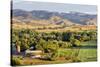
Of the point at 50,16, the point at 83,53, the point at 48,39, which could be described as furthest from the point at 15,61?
the point at 83,53

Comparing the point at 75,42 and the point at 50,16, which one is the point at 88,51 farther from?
the point at 50,16

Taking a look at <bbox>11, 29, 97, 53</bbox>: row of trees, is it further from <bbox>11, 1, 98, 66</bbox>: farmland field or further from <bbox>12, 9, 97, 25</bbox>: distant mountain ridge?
<bbox>12, 9, 97, 25</bbox>: distant mountain ridge

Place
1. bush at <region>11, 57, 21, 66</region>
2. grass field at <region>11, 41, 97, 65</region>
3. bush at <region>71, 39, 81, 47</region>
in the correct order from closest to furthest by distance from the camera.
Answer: bush at <region>11, 57, 21, 66</region> → grass field at <region>11, 41, 97, 65</region> → bush at <region>71, 39, 81, 47</region>

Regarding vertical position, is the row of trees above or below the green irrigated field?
above

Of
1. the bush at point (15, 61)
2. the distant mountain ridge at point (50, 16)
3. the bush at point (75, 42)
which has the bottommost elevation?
the bush at point (15, 61)

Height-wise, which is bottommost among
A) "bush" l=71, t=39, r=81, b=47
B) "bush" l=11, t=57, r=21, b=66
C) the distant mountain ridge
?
"bush" l=11, t=57, r=21, b=66

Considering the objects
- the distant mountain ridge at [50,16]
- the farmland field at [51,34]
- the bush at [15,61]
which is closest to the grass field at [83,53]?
the farmland field at [51,34]

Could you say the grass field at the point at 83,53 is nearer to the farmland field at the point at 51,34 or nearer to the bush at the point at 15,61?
the farmland field at the point at 51,34

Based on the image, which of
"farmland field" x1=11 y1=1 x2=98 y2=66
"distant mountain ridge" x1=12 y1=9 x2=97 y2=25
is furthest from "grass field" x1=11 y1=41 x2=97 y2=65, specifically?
"distant mountain ridge" x1=12 y1=9 x2=97 y2=25
